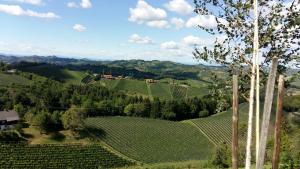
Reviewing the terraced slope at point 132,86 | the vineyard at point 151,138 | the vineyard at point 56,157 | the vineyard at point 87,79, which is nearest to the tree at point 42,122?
the vineyard at point 151,138

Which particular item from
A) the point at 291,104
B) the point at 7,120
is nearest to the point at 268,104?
the point at 291,104

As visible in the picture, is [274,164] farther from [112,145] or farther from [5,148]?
[112,145]

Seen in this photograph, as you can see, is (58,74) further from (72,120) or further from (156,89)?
(72,120)

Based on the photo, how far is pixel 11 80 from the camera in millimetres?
134875

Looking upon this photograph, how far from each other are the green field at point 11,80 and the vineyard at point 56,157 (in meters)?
66.4

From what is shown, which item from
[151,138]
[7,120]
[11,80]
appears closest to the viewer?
[151,138]

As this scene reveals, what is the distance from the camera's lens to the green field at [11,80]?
13012 cm

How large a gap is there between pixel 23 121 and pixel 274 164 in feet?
281

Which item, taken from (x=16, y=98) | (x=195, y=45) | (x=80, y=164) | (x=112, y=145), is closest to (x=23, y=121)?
(x=16, y=98)

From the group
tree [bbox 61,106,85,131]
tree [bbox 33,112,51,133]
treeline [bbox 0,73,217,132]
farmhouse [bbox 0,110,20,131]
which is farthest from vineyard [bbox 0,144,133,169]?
treeline [bbox 0,73,217,132]

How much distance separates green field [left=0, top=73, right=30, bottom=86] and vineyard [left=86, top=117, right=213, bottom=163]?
4825 centimetres

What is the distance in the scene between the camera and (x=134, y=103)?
11081 cm

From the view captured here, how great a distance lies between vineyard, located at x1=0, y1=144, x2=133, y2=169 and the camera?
58.9 m

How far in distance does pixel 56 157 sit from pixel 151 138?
2498cm
